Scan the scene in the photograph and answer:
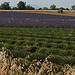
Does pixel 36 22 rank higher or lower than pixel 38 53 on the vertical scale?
lower

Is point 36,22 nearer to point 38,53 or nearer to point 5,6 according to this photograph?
point 38,53

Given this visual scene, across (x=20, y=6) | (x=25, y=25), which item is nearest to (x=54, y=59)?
(x=25, y=25)

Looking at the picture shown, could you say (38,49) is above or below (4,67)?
below

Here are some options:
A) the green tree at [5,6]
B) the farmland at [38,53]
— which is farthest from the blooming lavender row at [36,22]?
the green tree at [5,6]

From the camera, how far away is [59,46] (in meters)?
11.1

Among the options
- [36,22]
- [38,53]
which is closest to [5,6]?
[36,22]

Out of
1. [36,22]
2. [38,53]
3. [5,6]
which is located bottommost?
[36,22]

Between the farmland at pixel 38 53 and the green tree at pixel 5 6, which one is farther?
the green tree at pixel 5 6

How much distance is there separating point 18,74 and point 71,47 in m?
7.82

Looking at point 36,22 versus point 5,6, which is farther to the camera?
point 5,6

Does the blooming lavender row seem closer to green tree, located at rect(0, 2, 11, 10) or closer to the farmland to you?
the farmland

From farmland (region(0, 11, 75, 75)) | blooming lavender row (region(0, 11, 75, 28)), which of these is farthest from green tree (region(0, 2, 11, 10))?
farmland (region(0, 11, 75, 75))

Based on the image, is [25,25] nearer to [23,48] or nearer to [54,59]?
[23,48]

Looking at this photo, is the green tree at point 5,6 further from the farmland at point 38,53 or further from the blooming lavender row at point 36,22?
the farmland at point 38,53
